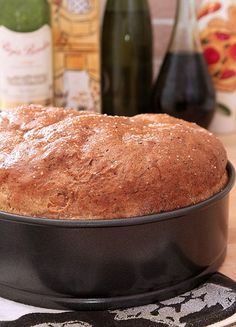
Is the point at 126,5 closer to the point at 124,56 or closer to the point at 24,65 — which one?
the point at 124,56

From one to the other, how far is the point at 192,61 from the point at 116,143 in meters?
0.69

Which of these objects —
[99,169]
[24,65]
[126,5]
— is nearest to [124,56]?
[126,5]

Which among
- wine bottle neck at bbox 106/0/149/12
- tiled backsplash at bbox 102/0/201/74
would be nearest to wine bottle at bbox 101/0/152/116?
wine bottle neck at bbox 106/0/149/12

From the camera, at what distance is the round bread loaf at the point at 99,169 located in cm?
61

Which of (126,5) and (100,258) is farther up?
(100,258)


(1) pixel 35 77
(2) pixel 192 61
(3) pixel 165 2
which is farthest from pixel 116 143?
(3) pixel 165 2

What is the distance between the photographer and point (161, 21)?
59.4 inches

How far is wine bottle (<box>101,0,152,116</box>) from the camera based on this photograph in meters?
1.36

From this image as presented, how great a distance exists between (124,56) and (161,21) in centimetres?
20

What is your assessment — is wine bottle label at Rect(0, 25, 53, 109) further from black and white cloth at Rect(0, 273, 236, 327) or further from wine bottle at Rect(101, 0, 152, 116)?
black and white cloth at Rect(0, 273, 236, 327)

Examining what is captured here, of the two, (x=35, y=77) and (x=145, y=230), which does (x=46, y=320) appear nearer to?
(x=145, y=230)

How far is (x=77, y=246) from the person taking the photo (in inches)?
23.5

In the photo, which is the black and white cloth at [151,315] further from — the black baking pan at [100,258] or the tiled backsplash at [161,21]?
the tiled backsplash at [161,21]

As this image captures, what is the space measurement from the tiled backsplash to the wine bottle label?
1.22 ft
